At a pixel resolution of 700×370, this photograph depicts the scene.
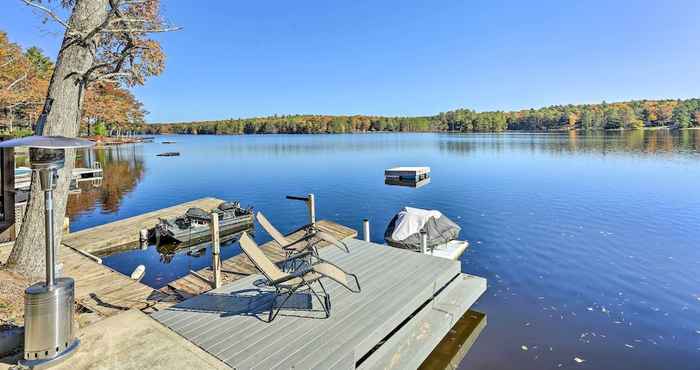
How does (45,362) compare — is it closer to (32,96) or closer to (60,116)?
(60,116)

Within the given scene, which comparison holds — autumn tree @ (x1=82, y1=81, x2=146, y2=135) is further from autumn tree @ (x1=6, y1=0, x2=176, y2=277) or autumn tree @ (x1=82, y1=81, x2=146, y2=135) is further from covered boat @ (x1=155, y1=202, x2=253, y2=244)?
autumn tree @ (x1=6, y1=0, x2=176, y2=277)

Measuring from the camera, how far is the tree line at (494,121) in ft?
317

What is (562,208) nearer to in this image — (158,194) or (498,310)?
(498,310)

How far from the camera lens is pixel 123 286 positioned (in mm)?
6109

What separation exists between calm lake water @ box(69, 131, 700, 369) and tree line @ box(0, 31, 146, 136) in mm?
6682

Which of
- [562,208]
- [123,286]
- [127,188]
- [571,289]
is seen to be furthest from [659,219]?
[127,188]

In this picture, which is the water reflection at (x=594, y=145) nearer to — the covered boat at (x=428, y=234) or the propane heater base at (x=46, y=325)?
the covered boat at (x=428, y=234)

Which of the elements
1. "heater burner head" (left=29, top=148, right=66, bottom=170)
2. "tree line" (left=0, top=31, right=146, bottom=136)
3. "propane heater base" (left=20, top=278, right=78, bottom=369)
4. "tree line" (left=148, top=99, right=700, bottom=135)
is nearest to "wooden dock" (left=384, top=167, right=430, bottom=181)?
"tree line" (left=0, top=31, right=146, bottom=136)

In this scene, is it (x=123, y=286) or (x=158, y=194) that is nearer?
(x=123, y=286)

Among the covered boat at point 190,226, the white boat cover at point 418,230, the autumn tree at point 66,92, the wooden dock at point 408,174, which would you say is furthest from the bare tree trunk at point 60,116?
the wooden dock at point 408,174

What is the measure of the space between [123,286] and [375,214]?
11032 millimetres

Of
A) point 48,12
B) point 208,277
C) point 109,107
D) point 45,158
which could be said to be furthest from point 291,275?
point 109,107

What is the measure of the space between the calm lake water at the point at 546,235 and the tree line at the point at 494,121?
275 ft

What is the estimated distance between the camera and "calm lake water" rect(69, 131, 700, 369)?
6215 millimetres
